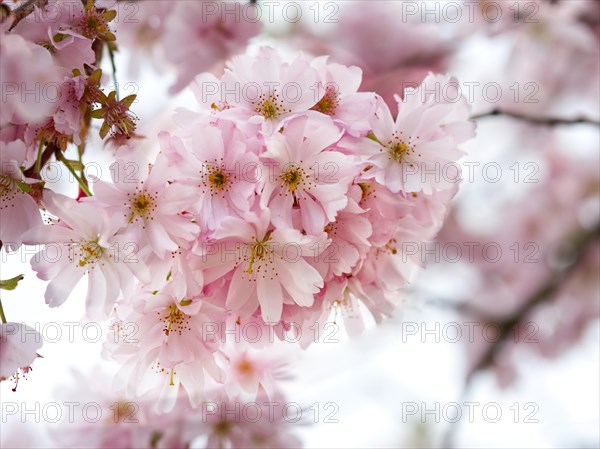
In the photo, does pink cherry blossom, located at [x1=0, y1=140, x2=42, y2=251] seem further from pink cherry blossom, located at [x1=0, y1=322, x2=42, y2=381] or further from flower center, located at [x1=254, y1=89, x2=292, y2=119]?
flower center, located at [x1=254, y1=89, x2=292, y2=119]

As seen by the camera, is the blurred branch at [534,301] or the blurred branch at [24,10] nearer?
the blurred branch at [24,10]

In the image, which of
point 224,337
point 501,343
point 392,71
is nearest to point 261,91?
point 224,337

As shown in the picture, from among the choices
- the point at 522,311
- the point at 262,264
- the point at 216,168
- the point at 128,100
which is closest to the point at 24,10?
the point at 128,100

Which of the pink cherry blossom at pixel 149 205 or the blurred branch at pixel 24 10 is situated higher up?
the blurred branch at pixel 24 10

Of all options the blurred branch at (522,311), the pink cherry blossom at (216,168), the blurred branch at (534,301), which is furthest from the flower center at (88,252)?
the blurred branch at (534,301)

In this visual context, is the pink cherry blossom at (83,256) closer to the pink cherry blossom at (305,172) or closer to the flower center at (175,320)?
the flower center at (175,320)

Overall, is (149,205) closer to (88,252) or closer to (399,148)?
(88,252)
